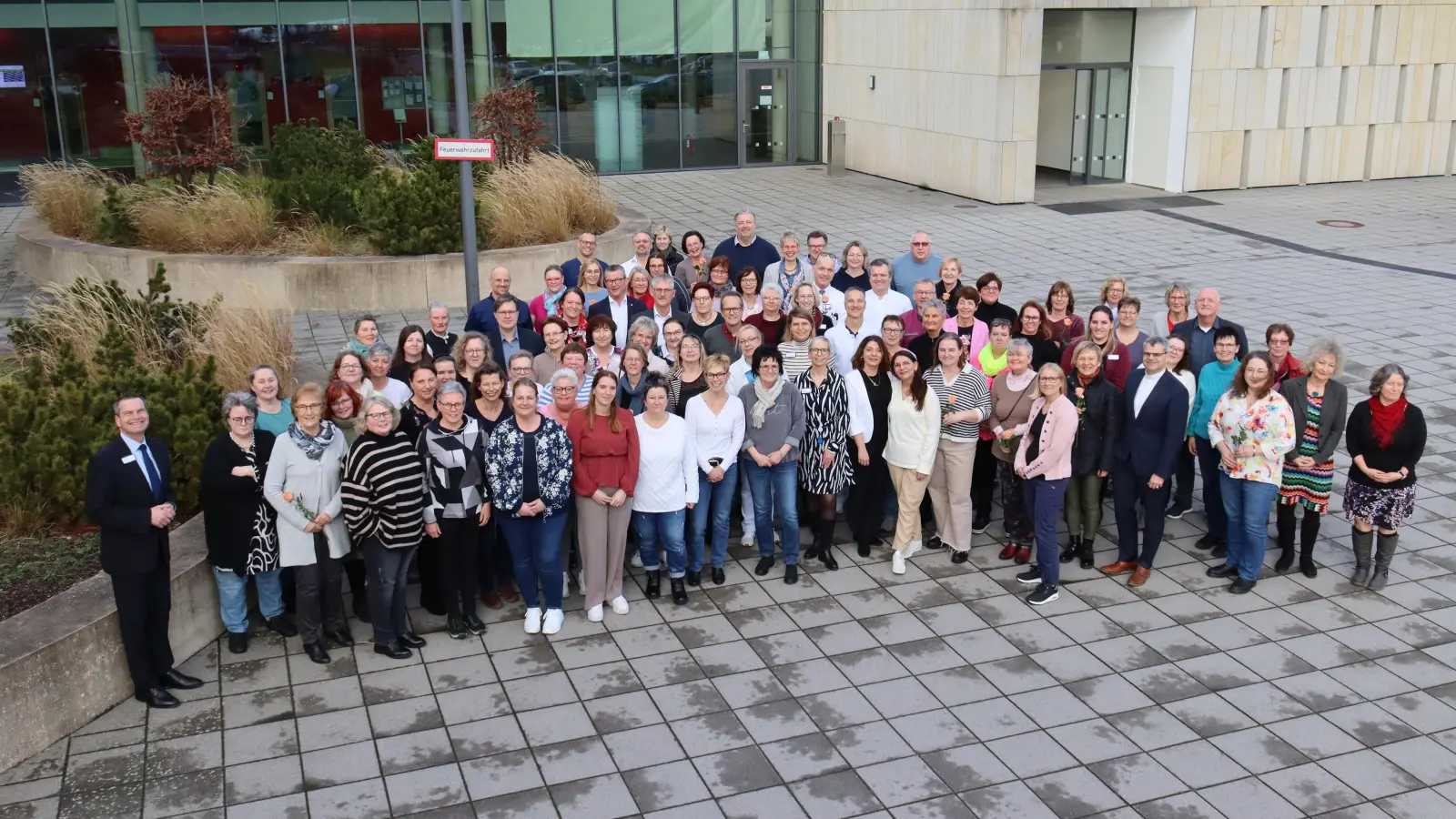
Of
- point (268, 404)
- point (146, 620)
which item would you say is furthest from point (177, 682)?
point (268, 404)

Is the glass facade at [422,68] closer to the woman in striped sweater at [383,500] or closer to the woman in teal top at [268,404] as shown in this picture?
the woman in teal top at [268,404]

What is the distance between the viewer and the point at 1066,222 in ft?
68.6

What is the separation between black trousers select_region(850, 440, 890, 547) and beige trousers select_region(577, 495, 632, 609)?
1325 millimetres

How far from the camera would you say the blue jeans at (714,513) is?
27.4 ft

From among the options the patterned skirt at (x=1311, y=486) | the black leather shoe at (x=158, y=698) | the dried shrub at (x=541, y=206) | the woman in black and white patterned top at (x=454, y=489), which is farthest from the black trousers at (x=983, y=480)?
the dried shrub at (x=541, y=206)

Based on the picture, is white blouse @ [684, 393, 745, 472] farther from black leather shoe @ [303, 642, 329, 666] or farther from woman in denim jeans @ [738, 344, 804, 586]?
black leather shoe @ [303, 642, 329, 666]

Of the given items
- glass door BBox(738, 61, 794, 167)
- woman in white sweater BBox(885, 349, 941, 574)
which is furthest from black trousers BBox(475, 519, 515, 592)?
glass door BBox(738, 61, 794, 167)

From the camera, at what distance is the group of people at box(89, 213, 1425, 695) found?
7258 mm

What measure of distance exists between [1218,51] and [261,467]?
20630 millimetres

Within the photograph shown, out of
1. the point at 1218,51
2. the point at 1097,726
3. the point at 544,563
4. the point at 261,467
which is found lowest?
the point at 1097,726

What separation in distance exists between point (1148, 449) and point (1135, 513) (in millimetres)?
488

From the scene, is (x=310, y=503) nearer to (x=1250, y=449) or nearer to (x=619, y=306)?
(x=619, y=306)

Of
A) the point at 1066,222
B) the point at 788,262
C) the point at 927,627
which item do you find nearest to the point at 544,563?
the point at 927,627

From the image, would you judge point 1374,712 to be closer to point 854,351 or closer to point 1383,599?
point 1383,599
